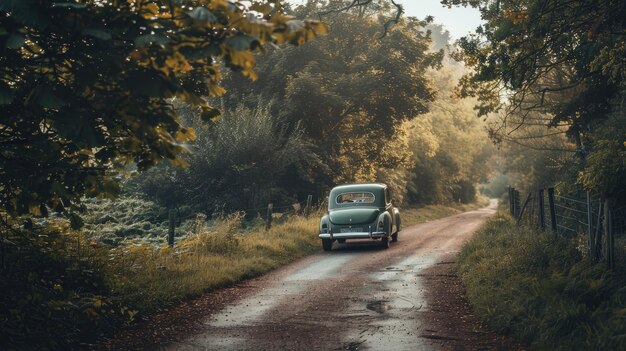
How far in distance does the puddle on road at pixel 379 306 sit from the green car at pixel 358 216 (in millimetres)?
7953

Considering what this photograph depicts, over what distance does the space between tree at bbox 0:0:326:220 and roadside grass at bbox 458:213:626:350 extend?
4223 mm

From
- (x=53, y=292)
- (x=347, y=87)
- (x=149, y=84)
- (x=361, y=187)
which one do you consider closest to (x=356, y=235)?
(x=361, y=187)

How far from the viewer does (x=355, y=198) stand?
750 inches

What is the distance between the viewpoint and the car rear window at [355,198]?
18812mm

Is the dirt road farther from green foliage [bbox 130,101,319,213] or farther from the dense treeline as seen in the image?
the dense treeline

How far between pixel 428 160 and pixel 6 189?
42835 millimetres

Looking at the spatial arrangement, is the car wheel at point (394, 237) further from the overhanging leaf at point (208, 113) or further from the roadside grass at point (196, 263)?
the overhanging leaf at point (208, 113)

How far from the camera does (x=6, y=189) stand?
6.99 metres

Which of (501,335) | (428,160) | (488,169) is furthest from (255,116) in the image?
(488,169)

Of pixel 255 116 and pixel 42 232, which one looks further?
pixel 255 116

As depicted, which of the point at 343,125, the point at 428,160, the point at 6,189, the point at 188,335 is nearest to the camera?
the point at 6,189

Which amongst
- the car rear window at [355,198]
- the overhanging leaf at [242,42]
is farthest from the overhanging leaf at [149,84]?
the car rear window at [355,198]

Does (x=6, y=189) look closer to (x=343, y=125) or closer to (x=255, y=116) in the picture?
(x=255, y=116)

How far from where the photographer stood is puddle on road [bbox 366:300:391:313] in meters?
9.02
